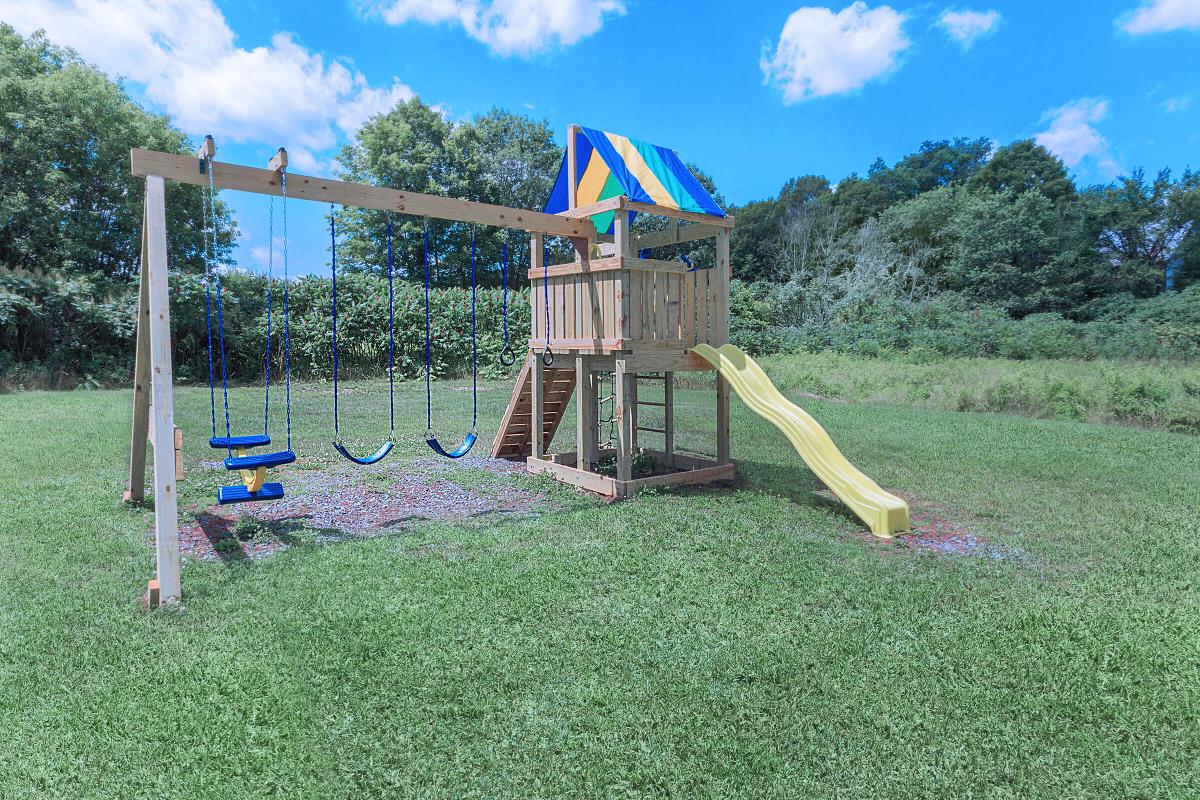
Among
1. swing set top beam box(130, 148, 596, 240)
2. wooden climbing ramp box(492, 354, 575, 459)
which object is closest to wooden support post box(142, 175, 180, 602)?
swing set top beam box(130, 148, 596, 240)

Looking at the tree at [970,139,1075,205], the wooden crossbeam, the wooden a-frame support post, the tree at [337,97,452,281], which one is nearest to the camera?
the wooden a-frame support post

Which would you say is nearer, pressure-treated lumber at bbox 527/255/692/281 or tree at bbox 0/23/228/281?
pressure-treated lumber at bbox 527/255/692/281

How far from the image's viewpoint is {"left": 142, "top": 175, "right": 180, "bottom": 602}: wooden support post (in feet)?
A: 13.5

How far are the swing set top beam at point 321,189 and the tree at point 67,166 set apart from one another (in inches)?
672

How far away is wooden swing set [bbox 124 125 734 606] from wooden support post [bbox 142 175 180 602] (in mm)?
597

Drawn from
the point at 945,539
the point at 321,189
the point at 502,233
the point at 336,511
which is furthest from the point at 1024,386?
the point at 502,233

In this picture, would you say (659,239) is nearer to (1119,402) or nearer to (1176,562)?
(1176,562)

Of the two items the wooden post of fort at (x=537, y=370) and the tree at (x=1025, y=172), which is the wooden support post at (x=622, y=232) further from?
the tree at (x=1025, y=172)

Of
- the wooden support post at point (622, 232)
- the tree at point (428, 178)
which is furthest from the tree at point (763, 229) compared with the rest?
the wooden support post at point (622, 232)

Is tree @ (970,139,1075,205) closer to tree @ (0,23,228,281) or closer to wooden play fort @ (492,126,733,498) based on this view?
wooden play fort @ (492,126,733,498)

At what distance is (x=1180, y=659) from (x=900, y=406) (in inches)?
448

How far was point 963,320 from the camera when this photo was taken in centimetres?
2111

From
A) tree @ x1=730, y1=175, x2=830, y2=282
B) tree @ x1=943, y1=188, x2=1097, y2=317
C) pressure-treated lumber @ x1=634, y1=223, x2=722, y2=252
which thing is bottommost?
pressure-treated lumber @ x1=634, y1=223, x2=722, y2=252

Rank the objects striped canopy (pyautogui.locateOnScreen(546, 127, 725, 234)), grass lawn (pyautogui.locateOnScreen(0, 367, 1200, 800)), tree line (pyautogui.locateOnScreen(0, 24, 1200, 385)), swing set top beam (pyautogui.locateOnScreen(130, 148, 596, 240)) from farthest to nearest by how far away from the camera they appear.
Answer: tree line (pyautogui.locateOnScreen(0, 24, 1200, 385)) < striped canopy (pyautogui.locateOnScreen(546, 127, 725, 234)) < swing set top beam (pyautogui.locateOnScreen(130, 148, 596, 240)) < grass lawn (pyautogui.locateOnScreen(0, 367, 1200, 800))
